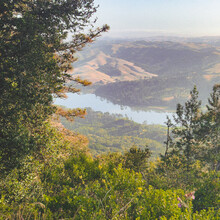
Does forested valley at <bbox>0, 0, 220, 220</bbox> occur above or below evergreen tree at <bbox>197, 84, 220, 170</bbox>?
above

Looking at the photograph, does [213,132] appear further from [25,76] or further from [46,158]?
[25,76]

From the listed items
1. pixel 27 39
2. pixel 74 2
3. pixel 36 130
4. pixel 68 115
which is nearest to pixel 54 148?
pixel 36 130

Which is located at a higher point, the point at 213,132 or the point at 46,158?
the point at 46,158

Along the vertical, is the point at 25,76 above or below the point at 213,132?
above

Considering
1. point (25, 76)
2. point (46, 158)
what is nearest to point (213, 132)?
point (46, 158)

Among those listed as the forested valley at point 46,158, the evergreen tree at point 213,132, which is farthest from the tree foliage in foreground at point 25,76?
the evergreen tree at point 213,132

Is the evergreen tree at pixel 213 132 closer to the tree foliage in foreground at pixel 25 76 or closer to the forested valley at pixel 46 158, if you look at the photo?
the forested valley at pixel 46 158

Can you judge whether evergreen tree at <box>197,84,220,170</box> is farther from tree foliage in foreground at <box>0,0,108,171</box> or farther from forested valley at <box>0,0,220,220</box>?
tree foliage in foreground at <box>0,0,108,171</box>

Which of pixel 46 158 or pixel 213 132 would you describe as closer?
pixel 46 158

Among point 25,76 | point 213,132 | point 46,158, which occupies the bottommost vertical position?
point 213,132

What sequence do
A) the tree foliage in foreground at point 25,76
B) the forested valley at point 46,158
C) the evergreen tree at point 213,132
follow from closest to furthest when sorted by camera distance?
the forested valley at point 46,158 → the tree foliage in foreground at point 25,76 → the evergreen tree at point 213,132

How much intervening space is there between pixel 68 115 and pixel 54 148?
905 cm

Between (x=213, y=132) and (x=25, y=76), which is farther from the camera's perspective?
(x=213, y=132)

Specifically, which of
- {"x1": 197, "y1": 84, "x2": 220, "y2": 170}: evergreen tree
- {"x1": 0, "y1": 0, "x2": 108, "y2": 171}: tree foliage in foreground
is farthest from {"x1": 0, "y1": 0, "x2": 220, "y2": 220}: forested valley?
{"x1": 197, "y1": 84, "x2": 220, "y2": 170}: evergreen tree
